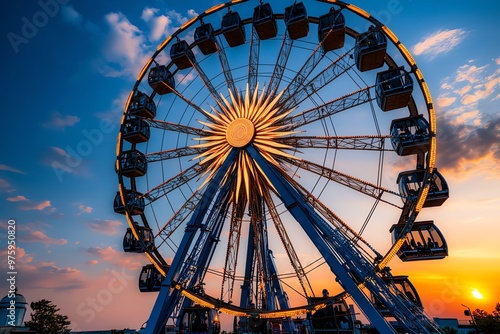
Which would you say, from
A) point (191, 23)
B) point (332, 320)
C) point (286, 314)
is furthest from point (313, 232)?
point (191, 23)

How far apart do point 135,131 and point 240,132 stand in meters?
6.89

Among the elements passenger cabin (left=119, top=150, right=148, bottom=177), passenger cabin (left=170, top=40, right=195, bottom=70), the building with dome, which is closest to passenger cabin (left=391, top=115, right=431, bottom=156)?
passenger cabin (left=170, top=40, right=195, bottom=70)

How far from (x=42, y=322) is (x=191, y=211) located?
28.7m

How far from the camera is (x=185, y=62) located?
1770 cm

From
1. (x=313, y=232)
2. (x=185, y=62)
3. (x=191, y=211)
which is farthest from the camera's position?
(x=185, y=62)

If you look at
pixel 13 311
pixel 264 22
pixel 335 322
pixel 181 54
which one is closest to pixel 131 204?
pixel 181 54

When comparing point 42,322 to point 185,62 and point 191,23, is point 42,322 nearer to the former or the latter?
point 185,62

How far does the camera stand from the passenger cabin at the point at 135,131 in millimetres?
17062

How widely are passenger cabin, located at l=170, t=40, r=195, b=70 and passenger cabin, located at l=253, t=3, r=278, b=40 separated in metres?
4.31

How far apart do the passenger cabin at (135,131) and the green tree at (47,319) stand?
27.0 m

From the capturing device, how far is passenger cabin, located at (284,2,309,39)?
597 inches

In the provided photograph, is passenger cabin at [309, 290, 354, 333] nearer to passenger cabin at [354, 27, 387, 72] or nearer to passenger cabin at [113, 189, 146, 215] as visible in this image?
passenger cabin at [113, 189, 146, 215]

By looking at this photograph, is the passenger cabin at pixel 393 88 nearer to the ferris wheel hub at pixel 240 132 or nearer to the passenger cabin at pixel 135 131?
the ferris wheel hub at pixel 240 132

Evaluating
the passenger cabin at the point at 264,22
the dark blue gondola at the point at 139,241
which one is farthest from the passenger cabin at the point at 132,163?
the passenger cabin at the point at 264,22
